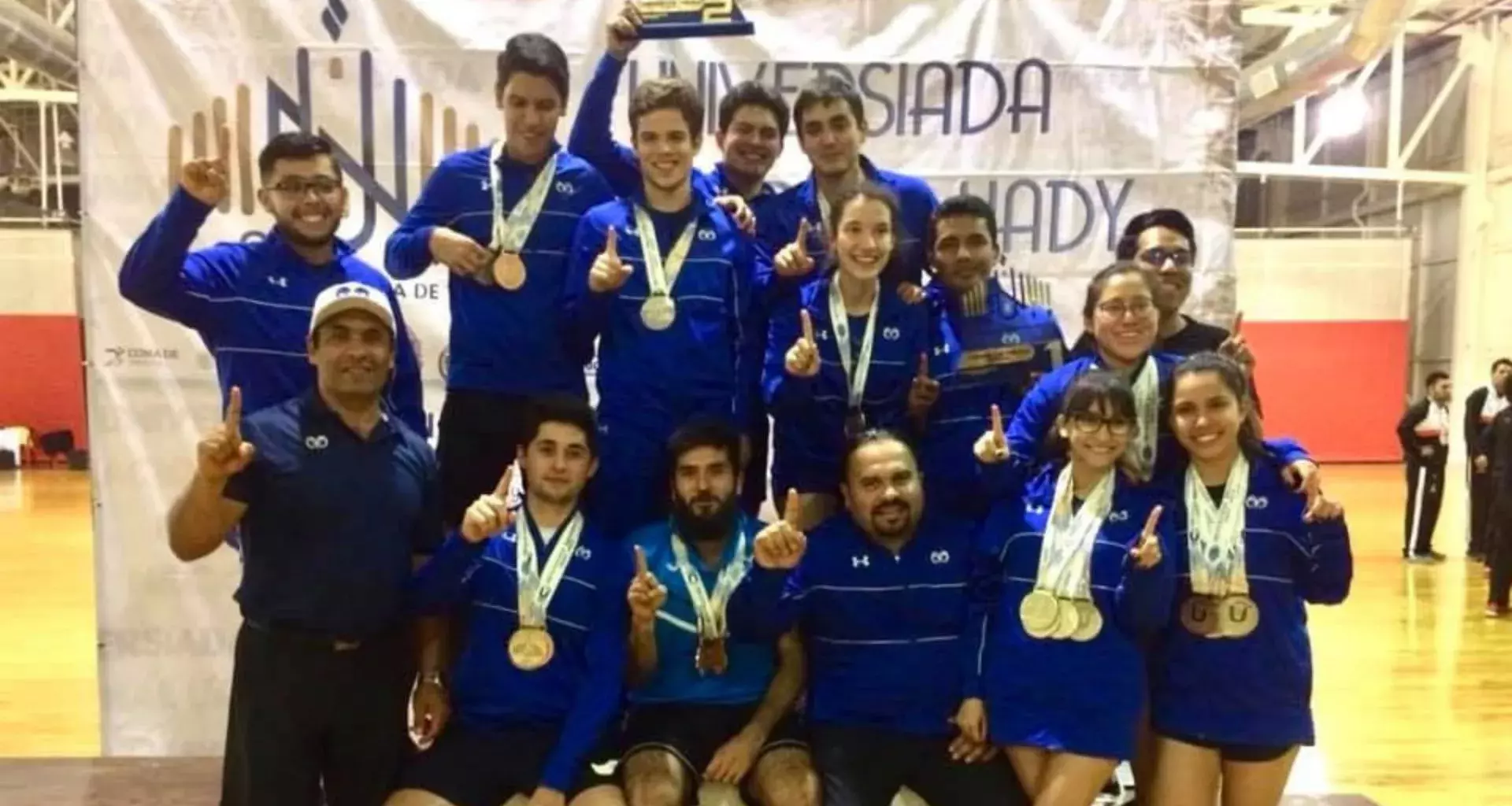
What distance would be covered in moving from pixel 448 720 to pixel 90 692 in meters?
3.59

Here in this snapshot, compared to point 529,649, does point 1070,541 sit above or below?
above

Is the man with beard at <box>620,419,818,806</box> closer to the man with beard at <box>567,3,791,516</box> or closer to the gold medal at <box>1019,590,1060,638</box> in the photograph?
the man with beard at <box>567,3,791,516</box>

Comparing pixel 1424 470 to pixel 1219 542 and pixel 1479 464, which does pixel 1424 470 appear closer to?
pixel 1479 464

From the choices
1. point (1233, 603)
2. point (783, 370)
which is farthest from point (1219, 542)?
point (783, 370)

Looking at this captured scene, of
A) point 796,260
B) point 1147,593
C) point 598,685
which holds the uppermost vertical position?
point 796,260

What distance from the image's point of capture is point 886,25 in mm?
4211

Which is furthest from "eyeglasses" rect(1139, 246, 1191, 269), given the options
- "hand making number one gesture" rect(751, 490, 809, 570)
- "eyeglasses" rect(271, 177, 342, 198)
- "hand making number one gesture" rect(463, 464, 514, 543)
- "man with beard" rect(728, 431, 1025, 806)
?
"eyeglasses" rect(271, 177, 342, 198)

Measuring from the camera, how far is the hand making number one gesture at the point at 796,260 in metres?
3.05

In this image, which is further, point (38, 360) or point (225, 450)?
point (38, 360)

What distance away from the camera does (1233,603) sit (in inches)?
111

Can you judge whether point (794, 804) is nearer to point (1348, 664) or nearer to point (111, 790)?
point (111, 790)

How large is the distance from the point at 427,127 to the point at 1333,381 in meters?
14.8

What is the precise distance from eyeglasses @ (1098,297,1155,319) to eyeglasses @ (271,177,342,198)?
1.85m

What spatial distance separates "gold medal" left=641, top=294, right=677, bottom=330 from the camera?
2967mm
